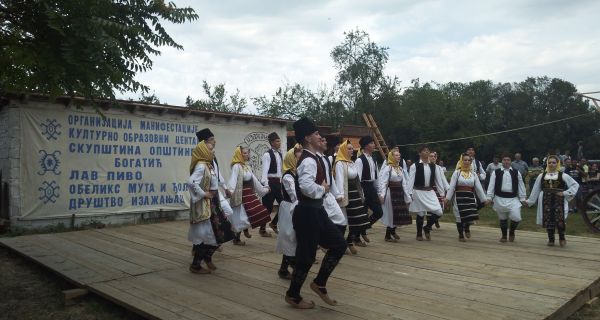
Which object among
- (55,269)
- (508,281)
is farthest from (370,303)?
(55,269)

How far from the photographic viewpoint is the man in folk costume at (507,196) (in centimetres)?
809

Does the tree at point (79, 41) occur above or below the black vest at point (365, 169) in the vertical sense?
above

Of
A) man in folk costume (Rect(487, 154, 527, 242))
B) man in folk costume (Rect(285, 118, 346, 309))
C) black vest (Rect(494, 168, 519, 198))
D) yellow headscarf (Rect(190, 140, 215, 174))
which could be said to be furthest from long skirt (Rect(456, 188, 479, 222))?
yellow headscarf (Rect(190, 140, 215, 174))

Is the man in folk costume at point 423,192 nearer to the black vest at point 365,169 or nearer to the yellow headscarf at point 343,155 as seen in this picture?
the black vest at point 365,169

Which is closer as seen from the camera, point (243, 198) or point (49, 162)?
point (243, 198)

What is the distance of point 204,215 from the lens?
581 centimetres

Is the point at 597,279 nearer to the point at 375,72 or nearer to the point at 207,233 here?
the point at 207,233

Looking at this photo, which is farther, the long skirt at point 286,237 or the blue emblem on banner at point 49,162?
the blue emblem on banner at point 49,162

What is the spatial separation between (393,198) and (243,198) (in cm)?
273

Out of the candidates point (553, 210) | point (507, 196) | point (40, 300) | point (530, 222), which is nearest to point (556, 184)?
point (553, 210)

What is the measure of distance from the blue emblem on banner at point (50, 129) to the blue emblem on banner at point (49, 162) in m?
0.32

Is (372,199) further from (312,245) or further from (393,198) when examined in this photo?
(312,245)

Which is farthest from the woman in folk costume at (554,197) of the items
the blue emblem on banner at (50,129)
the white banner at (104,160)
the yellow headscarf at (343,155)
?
the blue emblem on banner at (50,129)

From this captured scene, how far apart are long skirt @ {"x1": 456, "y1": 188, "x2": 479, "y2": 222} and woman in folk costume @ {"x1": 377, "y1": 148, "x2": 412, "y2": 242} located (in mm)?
914
